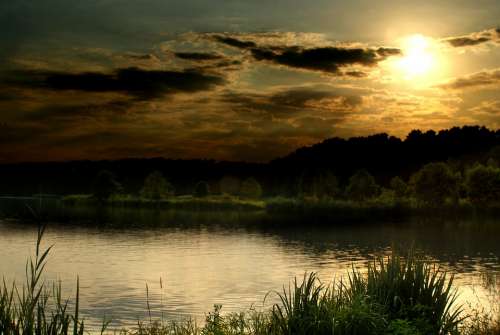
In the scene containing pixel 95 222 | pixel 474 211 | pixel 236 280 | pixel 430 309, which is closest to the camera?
pixel 430 309

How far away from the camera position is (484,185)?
6575 inches

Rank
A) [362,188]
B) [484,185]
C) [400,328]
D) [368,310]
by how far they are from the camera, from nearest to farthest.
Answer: [400,328] → [368,310] → [484,185] → [362,188]

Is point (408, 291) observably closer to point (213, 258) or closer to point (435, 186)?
point (213, 258)

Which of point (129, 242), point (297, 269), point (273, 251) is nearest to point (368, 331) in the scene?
point (297, 269)

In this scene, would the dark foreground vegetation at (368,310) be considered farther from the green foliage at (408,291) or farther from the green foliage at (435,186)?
the green foliage at (435,186)

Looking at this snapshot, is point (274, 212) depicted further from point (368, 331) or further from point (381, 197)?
point (368, 331)

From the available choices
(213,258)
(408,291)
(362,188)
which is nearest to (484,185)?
(362,188)

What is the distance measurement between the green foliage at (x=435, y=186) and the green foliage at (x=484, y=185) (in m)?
3.96

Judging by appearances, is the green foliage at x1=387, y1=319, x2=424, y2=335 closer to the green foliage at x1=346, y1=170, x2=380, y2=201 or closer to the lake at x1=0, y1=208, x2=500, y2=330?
the lake at x1=0, y1=208, x2=500, y2=330

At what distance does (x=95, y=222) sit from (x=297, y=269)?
277 ft

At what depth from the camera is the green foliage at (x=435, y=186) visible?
16888 cm

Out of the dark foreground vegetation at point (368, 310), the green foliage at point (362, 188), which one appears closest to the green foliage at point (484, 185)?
the green foliage at point (362, 188)

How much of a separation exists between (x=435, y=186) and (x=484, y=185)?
12026 millimetres

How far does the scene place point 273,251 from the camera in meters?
83.9
